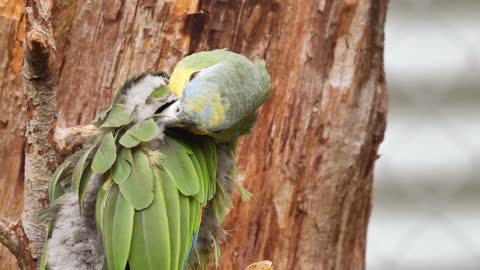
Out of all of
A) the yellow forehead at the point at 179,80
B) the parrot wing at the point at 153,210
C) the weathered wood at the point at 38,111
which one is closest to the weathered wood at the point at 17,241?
the weathered wood at the point at 38,111

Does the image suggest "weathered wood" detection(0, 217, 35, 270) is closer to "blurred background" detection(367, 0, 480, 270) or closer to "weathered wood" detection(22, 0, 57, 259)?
"weathered wood" detection(22, 0, 57, 259)

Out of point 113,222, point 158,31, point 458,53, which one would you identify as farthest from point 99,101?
point 458,53

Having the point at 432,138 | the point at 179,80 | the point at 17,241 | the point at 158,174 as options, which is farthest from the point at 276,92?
the point at 432,138

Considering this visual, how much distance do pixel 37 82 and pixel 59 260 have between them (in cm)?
39

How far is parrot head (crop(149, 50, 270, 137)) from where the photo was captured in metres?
1.96

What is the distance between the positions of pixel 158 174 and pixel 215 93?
0.82 feet

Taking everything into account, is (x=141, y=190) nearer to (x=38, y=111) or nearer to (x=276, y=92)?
(x=38, y=111)

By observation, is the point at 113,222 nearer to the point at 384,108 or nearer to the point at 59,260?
the point at 59,260

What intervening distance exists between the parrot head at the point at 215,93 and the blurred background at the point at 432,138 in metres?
1.41

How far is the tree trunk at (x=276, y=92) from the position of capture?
236 cm

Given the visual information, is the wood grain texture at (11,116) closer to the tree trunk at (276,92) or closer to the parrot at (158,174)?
the tree trunk at (276,92)

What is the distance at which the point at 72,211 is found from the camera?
1959 mm

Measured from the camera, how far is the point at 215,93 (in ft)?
6.56

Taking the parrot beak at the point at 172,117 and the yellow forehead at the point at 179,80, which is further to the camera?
the yellow forehead at the point at 179,80
